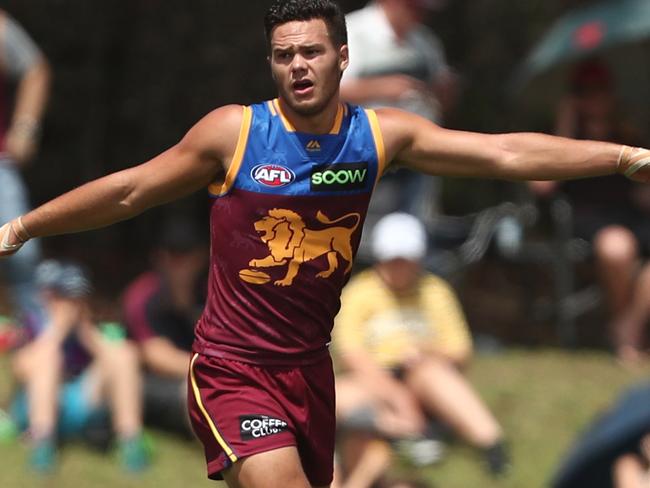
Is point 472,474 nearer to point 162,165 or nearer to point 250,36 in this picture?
point 162,165

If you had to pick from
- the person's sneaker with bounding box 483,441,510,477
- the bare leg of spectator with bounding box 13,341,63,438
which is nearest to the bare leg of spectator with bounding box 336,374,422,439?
the person's sneaker with bounding box 483,441,510,477

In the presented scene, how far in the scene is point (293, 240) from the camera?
14.4 feet

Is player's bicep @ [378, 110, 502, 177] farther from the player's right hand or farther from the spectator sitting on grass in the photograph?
the spectator sitting on grass

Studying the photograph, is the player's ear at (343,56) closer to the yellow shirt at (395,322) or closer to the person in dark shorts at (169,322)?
the yellow shirt at (395,322)

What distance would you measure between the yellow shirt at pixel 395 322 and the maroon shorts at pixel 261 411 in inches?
104

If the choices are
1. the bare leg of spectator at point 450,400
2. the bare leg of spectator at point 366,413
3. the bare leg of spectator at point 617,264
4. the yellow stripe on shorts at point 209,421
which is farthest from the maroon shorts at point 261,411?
the bare leg of spectator at point 617,264

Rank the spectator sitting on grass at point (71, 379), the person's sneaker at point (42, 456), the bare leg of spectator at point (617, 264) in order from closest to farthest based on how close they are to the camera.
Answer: the person's sneaker at point (42, 456)
the spectator sitting on grass at point (71, 379)
the bare leg of spectator at point (617, 264)

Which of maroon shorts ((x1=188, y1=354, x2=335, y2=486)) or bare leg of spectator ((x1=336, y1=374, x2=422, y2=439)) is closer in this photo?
maroon shorts ((x1=188, y1=354, x2=335, y2=486))

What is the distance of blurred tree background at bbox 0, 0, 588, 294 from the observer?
38.9ft

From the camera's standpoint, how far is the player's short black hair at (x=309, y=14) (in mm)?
4320

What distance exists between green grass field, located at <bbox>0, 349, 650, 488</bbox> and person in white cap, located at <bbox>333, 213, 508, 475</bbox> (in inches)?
10.3

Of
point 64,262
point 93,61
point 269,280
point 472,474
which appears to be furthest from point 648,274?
point 93,61

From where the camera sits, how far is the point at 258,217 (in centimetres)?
435

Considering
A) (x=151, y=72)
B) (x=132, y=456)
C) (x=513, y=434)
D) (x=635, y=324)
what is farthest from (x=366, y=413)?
(x=151, y=72)
